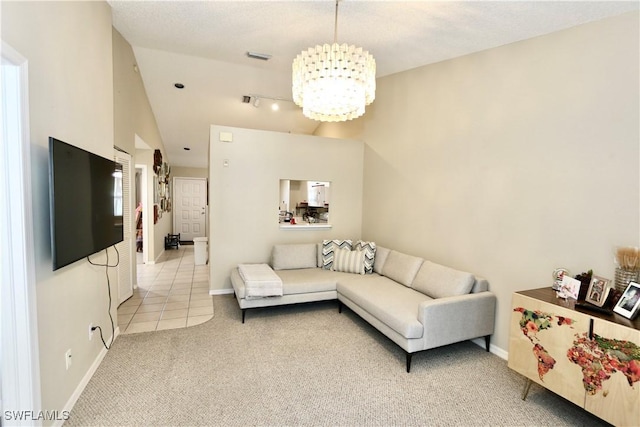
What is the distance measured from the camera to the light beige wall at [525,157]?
6.87 feet

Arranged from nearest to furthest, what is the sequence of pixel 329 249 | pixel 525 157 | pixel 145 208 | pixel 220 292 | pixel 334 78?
pixel 334 78, pixel 525 157, pixel 329 249, pixel 220 292, pixel 145 208

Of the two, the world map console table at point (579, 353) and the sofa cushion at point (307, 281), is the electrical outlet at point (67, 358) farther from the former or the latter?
the world map console table at point (579, 353)

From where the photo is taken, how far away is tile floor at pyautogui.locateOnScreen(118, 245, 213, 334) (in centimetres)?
342

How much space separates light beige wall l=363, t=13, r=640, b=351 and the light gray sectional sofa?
273 mm

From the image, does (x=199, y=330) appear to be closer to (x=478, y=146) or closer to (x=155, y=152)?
(x=478, y=146)

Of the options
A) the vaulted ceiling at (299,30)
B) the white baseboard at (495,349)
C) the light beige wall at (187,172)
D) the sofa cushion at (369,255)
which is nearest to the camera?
the vaulted ceiling at (299,30)

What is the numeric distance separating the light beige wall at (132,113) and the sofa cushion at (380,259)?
364 centimetres

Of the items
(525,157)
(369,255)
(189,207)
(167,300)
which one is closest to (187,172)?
(189,207)

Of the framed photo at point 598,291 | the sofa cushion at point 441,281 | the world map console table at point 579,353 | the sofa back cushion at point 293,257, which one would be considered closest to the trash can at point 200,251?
the sofa back cushion at point 293,257

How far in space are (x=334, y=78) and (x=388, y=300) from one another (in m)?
2.14

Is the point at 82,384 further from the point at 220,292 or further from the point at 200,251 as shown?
the point at 200,251

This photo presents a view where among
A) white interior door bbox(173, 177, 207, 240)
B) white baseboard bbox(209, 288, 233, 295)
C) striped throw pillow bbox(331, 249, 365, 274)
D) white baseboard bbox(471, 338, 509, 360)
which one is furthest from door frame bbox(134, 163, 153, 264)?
white baseboard bbox(471, 338, 509, 360)

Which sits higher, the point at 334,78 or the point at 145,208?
the point at 334,78

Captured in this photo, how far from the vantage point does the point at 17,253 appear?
1.51m
